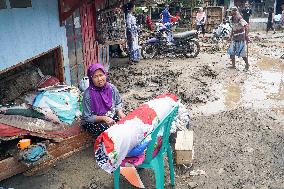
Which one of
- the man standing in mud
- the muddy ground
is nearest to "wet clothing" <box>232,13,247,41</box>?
the man standing in mud

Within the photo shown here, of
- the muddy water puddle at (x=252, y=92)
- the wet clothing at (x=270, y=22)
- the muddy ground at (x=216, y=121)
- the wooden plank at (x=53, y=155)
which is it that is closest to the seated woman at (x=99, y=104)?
the wooden plank at (x=53, y=155)

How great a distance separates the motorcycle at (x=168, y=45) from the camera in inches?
561

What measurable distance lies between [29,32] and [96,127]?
1995mm

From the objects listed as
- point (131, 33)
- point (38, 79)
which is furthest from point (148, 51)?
point (38, 79)

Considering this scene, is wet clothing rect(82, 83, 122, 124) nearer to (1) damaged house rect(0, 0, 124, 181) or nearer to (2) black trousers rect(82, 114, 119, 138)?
(2) black trousers rect(82, 114, 119, 138)

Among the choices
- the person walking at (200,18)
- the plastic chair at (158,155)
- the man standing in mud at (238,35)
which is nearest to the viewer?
the plastic chair at (158,155)

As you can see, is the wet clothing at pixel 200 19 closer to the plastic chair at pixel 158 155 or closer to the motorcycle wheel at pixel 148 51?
the motorcycle wheel at pixel 148 51

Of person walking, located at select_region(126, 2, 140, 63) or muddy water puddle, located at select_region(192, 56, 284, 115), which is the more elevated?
person walking, located at select_region(126, 2, 140, 63)

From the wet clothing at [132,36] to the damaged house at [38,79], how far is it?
459 centimetres

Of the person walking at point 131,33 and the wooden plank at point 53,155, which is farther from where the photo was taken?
the person walking at point 131,33

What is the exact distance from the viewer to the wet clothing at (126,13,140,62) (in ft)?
42.2

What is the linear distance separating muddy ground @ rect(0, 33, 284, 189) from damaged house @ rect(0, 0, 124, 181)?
0.43 m

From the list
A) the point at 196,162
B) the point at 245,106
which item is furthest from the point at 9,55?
the point at 245,106

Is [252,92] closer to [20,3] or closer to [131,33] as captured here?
[131,33]
